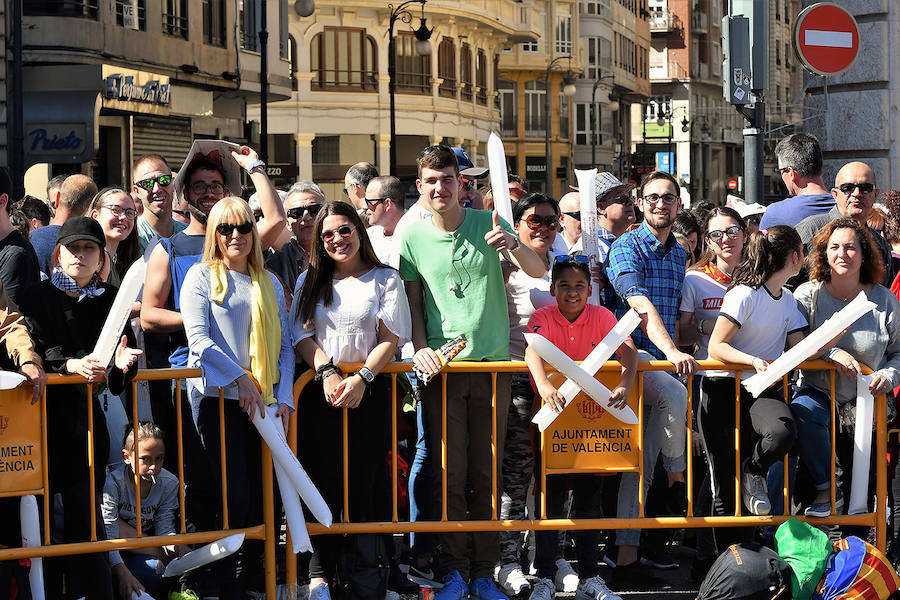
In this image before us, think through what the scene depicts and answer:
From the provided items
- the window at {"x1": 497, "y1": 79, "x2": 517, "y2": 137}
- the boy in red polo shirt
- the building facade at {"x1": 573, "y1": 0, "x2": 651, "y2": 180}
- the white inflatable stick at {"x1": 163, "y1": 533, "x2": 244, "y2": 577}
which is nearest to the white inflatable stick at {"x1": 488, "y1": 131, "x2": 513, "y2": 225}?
the boy in red polo shirt

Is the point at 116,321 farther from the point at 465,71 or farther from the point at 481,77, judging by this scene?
the point at 481,77

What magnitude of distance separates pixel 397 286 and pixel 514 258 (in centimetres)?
59

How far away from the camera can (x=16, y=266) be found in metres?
6.34

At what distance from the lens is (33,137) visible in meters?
20.1

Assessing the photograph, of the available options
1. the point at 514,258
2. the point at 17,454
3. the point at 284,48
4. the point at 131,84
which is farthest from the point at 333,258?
the point at 284,48

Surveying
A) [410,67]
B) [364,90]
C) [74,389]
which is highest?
[410,67]

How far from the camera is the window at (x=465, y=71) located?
51.5 metres

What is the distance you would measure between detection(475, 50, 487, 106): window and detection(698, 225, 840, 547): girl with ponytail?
156 ft

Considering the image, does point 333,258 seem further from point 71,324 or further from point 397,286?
point 71,324

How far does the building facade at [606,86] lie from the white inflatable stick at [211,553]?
6388 centimetres

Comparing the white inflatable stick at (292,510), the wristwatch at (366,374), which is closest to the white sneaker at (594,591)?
the white inflatable stick at (292,510)

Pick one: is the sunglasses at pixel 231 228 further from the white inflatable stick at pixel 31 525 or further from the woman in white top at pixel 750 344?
the woman in white top at pixel 750 344

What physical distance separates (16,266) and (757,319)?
146 inches

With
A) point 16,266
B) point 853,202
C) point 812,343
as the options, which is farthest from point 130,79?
point 812,343
